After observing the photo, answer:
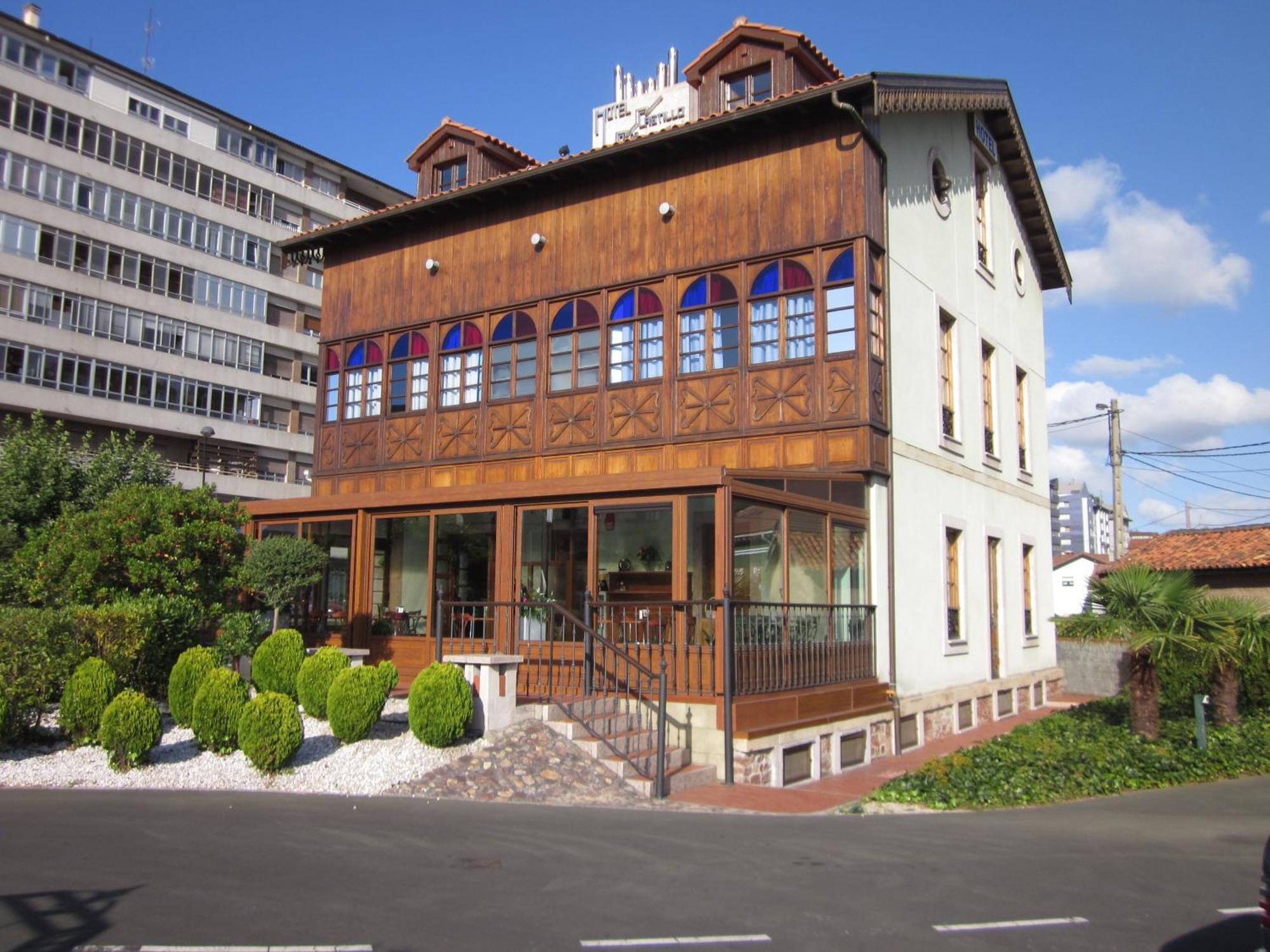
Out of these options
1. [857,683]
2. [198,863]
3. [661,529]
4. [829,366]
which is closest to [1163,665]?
[857,683]

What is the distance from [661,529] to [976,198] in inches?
449

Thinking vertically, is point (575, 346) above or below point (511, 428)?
above

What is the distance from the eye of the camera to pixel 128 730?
418 inches

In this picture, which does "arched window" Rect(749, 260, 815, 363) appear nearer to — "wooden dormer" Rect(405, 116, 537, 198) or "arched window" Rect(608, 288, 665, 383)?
"arched window" Rect(608, 288, 665, 383)

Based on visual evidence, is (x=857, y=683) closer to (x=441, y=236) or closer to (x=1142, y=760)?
(x=1142, y=760)

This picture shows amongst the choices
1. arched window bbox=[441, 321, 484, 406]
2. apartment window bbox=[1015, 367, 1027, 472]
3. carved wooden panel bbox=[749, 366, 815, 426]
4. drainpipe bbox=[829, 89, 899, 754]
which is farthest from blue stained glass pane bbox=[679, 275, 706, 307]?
apartment window bbox=[1015, 367, 1027, 472]

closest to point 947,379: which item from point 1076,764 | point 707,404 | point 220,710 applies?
point 707,404

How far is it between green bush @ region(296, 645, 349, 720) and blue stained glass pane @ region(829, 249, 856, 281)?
8436 millimetres

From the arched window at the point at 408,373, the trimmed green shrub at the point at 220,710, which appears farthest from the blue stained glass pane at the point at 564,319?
the trimmed green shrub at the point at 220,710

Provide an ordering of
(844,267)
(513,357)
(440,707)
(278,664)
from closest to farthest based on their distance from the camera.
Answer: (440,707)
(278,664)
(844,267)
(513,357)

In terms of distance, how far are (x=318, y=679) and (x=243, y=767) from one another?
5.03ft

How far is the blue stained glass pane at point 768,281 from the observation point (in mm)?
15391

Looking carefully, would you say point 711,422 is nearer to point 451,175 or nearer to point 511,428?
point 511,428

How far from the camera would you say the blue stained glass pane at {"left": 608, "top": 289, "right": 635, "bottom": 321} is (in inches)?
659
